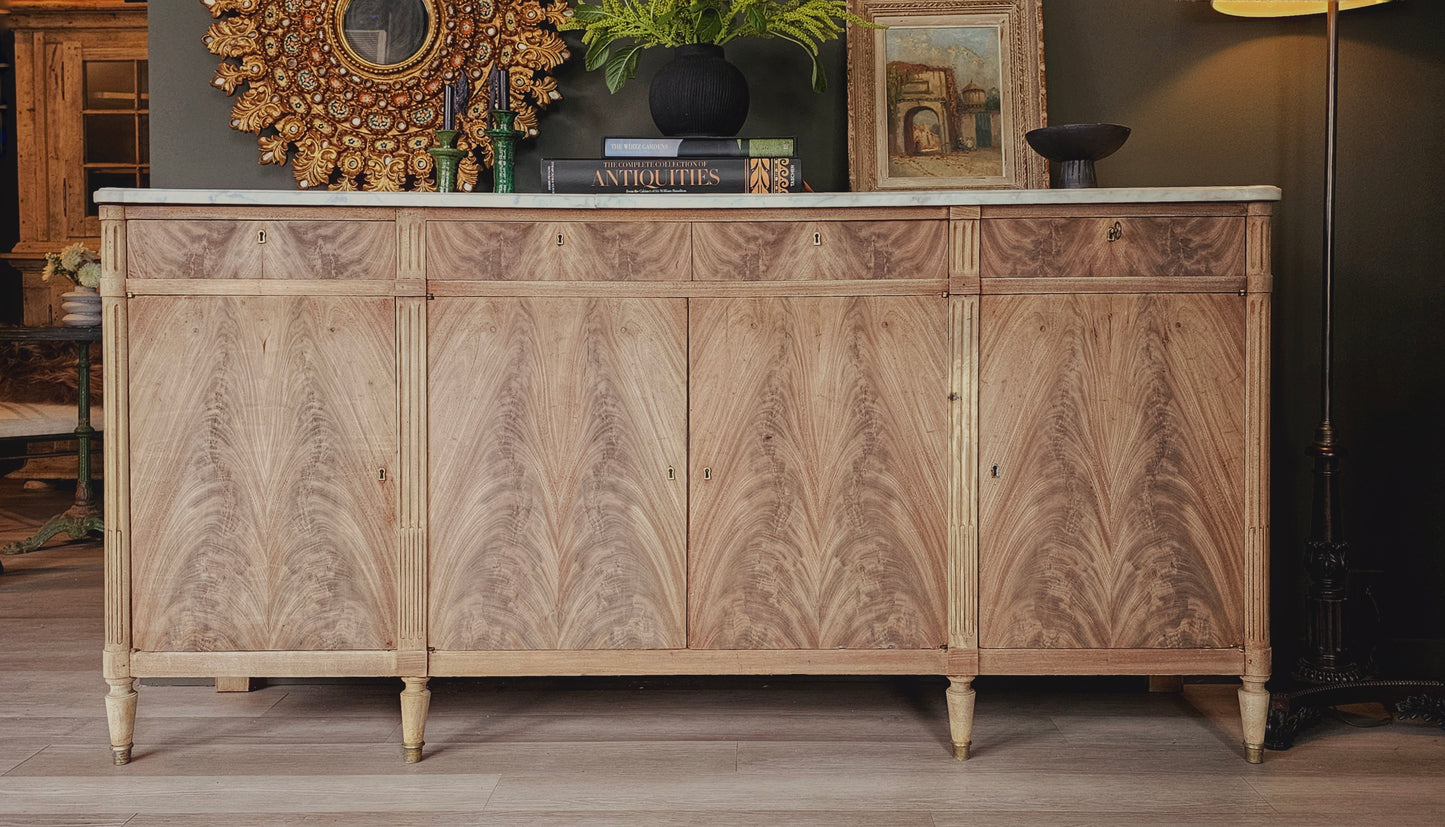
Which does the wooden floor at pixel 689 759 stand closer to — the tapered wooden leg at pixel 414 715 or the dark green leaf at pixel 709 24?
the tapered wooden leg at pixel 414 715

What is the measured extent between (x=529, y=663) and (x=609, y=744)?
256mm

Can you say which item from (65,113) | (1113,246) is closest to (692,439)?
(1113,246)

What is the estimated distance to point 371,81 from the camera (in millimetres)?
2342

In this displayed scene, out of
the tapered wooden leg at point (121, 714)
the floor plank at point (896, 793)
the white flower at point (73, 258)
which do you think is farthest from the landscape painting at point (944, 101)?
the white flower at point (73, 258)

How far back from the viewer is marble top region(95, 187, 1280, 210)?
6.00ft

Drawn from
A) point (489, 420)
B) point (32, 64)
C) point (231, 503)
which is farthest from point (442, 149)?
point (32, 64)

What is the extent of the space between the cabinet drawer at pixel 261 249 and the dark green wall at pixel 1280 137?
567 mm

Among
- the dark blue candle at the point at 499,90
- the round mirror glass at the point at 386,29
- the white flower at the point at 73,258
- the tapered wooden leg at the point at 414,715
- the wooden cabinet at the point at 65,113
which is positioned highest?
the wooden cabinet at the point at 65,113

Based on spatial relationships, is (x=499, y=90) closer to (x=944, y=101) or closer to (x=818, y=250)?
(x=818, y=250)

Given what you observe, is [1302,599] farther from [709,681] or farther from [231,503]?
[231,503]

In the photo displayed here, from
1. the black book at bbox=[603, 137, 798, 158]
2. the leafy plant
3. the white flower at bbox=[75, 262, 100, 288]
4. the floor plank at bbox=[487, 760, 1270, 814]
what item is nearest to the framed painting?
the leafy plant

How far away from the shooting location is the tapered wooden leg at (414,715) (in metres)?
1.92

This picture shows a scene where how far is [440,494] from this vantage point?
6.24ft

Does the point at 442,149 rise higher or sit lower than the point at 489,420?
higher
